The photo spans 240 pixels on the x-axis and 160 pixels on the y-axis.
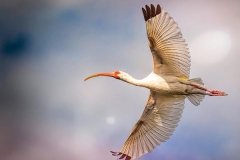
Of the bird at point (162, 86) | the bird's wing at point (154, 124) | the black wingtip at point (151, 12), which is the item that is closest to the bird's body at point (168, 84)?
the bird at point (162, 86)

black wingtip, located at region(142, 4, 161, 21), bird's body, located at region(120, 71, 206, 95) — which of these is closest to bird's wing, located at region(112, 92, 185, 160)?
bird's body, located at region(120, 71, 206, 95)

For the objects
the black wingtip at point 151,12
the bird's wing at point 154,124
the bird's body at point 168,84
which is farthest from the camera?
the bird's wing at point 154,124

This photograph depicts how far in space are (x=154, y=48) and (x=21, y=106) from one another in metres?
1.45

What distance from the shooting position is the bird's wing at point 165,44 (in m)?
3.20

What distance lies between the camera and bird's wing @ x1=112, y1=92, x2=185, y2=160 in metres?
3.58

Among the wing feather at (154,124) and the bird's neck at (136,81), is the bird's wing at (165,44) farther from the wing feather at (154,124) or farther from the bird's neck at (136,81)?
the wing feather at (154,124)

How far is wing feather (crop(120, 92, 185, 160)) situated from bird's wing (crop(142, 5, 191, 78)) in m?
0.25

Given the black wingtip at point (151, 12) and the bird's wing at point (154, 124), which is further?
the bird's wing at point (154, 124)

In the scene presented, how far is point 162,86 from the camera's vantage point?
3424 millimetres

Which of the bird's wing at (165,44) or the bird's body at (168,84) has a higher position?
the bird's wing at (165,44)

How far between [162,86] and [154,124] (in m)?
0.37

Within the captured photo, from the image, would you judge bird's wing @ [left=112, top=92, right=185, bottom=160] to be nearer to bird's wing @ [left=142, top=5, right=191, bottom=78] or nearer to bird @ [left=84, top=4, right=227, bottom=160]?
bird @ [left=84, top=4, right=227, bottom=160]

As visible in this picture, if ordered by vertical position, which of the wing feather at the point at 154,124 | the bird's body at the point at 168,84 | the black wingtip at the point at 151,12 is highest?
the black wingtip at the point at 151,12

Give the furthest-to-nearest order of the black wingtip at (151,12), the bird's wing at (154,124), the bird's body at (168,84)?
the bird's wing at (154,124) < the bird's body at (168,84) < the black wingtip at (151,12)
